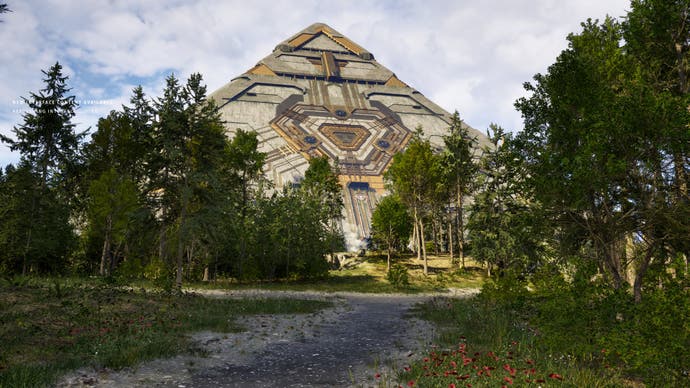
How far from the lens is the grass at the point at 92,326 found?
7578mm

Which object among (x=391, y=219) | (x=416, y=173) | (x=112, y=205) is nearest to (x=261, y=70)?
(x=391, y=219)

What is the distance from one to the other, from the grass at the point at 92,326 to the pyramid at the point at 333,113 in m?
50.8

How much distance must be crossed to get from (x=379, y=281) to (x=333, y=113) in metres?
63.2

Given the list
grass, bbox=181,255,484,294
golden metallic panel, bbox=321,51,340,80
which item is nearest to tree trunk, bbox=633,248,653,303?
grass, bbox=181,255,484,294

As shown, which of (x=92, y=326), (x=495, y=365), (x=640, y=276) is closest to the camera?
(x=495, y=365)

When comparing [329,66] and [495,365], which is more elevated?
[329,66]

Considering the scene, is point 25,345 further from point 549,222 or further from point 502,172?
point 502,172

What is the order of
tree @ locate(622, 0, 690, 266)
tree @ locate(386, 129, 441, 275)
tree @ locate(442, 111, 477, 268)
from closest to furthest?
tree @ locate(622, 0, 690, 266)
tree @ locate(386, 129, 441, 275)
tree @ locate(442, 111, 477, 268)

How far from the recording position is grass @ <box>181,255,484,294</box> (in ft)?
95.1

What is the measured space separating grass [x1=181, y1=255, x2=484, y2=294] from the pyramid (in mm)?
24003

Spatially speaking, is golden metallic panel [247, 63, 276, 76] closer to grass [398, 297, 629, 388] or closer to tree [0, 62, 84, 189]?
tree [0, 62, 84, 189]

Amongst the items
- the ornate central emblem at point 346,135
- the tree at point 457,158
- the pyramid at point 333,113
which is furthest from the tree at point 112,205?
the ornate central emblem at point 346,135

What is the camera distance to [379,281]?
3438 centimetres

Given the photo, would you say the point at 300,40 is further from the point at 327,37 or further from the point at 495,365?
the point at 495,365
